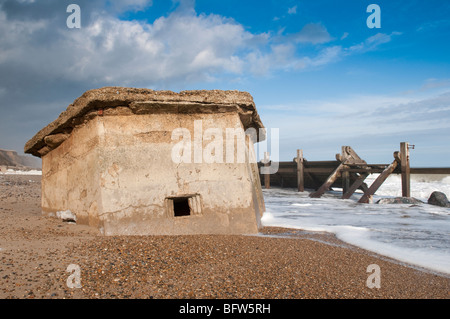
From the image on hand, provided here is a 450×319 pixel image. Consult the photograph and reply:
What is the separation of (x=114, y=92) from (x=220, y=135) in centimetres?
152

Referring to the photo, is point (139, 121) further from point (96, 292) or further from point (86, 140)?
point (96, 292)

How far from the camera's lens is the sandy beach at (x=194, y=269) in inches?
95.3

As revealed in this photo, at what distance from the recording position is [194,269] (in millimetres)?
2861

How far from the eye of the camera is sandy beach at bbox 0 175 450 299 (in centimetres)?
242

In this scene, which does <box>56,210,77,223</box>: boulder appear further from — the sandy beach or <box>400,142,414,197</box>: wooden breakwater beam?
<box>400,142,414,197</box>: wooden breakwater beam

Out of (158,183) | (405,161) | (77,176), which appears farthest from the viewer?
(405,161)

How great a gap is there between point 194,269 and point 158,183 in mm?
1664

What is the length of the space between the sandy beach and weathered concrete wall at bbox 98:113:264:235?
389mm

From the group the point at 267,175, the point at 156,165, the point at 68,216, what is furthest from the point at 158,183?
the point at 267,175

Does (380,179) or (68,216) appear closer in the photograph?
(68,216)

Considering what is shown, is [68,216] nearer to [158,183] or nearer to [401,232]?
[158,183]

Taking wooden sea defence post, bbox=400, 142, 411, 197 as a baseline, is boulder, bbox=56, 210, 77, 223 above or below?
below

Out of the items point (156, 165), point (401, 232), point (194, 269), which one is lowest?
point (401, 232)

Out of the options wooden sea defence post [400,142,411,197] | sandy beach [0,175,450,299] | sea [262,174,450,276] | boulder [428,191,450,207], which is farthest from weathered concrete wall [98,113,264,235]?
boulder [428,191,450,207]
